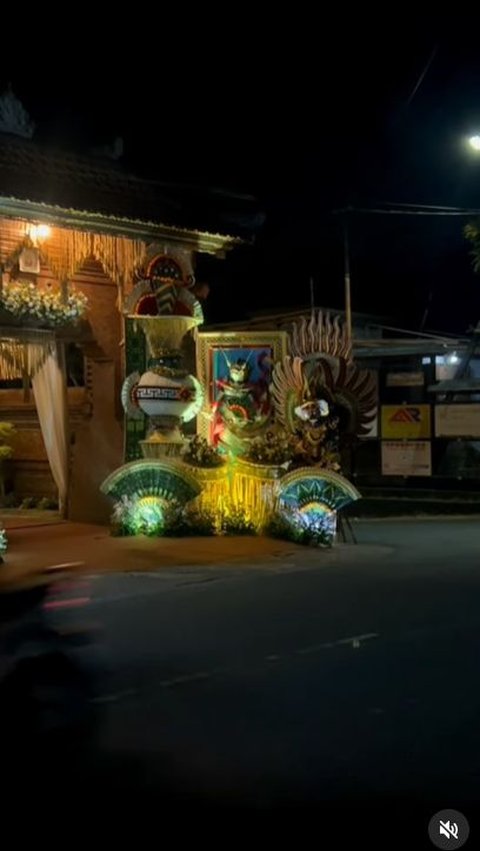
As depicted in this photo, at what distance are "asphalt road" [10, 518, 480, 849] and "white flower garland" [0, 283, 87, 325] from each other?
4746 millimetres

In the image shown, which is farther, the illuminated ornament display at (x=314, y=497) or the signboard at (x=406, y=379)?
the signboard at (x=406, y=379)

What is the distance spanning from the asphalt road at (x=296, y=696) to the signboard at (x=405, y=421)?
1318 centimetres

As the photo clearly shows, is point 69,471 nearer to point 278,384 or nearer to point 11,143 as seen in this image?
point 278,384

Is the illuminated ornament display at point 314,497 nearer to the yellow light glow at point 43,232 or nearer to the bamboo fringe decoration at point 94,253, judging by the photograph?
the bamboo fringe decoration at point 94,253

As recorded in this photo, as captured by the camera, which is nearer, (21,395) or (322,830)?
(322,830)

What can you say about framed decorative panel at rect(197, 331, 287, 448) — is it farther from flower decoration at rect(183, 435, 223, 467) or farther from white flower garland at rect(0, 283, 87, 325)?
white flower garland at rect(0, 283, 87, 325)

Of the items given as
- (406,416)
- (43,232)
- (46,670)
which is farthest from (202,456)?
(406,416)

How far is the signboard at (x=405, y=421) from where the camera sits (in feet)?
80.3

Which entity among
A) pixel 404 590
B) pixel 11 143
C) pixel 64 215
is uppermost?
pixel 11 143

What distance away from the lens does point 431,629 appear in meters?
8.63

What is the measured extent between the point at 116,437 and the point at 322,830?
465 inches

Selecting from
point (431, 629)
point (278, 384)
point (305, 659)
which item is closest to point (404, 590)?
point (431, 629)

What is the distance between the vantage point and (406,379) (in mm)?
25422

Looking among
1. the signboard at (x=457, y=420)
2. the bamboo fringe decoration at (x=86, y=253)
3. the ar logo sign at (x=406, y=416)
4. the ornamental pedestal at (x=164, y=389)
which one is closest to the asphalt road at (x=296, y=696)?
the ornamental pedestal at (x=164, y=389)
